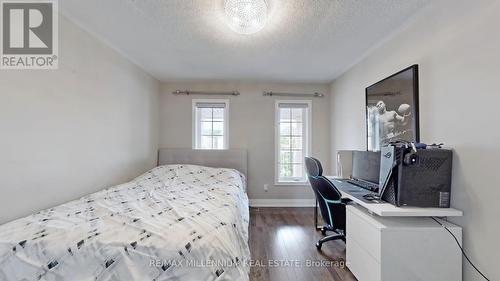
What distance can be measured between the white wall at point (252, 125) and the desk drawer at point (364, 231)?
2.06m

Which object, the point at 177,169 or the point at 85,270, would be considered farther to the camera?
the point at 177,169

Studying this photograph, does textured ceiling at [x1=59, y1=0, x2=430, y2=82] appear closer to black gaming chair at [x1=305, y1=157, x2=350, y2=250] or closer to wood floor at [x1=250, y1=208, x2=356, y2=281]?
black gaming chair at [x1=305, y1=157, x2=350, y2=250]

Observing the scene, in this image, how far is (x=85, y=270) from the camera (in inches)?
47.1

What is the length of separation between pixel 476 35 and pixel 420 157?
847 mm

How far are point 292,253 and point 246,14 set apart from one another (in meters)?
2.35

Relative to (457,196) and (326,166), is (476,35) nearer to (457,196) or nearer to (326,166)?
(457,196)

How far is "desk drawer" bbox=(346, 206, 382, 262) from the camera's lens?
1.66 metres

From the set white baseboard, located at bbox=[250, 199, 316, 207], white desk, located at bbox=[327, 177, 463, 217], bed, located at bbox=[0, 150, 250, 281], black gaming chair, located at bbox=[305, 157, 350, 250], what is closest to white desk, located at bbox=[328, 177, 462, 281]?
white desk, located at bbox=[327, 177, 463, 217]

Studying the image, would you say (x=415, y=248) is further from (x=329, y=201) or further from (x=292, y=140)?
(x=292, y=140)

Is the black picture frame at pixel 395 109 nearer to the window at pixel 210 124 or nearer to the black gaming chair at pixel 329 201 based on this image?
the black gaming chair at pixel 329 201

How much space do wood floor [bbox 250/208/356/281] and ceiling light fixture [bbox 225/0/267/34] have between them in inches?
85.1

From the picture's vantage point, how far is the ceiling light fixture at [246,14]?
1.69 m

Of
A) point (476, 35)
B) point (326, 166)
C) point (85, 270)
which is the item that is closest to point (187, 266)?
point (85, 270)

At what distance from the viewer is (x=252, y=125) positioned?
4.10 metres
